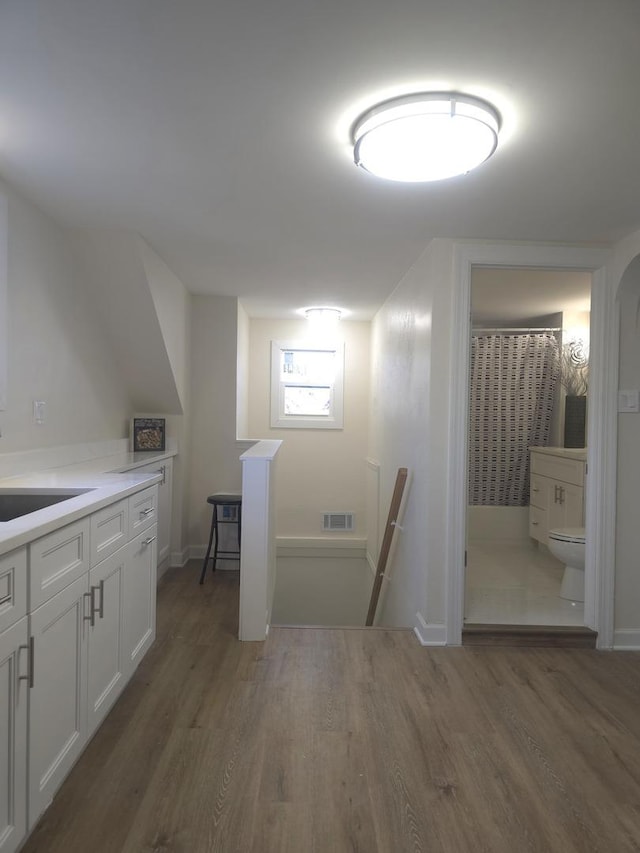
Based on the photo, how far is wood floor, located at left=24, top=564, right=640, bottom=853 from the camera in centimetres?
154

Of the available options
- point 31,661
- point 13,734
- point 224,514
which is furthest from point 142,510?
point 224,514

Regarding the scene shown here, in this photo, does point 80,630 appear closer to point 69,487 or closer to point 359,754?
point 69,487

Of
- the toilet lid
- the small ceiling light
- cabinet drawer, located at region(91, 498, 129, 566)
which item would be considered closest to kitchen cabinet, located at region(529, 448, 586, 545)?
the toilet lid

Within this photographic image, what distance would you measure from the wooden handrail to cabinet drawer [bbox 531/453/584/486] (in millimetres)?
1457

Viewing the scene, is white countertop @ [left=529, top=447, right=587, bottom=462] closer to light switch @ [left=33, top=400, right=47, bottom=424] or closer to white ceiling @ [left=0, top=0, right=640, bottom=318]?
white ceiling @ [left=0, top=0, right=640, bottom=318]

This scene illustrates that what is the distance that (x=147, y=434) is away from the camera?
13.1 ft

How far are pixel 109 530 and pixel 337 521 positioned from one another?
12.0 feet

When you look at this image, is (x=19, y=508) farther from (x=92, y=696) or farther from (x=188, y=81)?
(x=188, y=81)

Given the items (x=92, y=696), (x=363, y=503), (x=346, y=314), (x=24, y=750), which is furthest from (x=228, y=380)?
(x=24, y=750)

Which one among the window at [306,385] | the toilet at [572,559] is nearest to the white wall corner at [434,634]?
the toilet at [572,559]

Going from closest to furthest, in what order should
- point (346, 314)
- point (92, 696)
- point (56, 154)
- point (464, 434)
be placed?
point (92, 696) < point (56, 154) < point (464, 434) < point (346, 314)

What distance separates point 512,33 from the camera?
1.32 m

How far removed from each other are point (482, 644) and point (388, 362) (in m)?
2.26

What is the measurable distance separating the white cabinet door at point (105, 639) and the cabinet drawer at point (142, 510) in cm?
15
